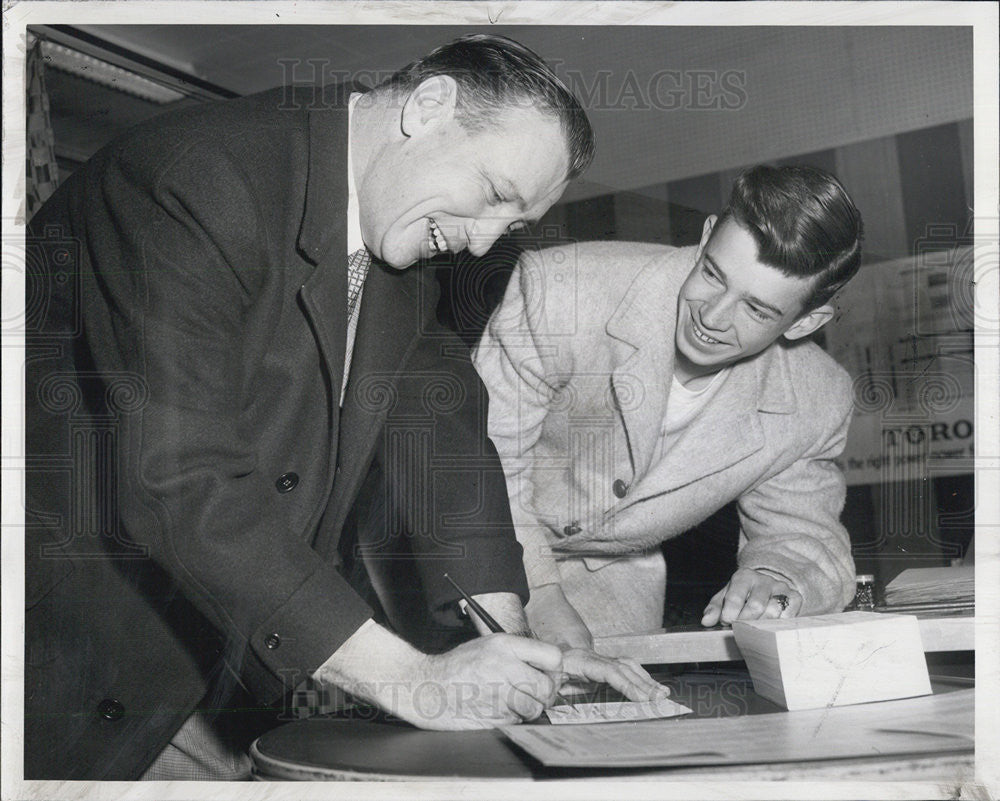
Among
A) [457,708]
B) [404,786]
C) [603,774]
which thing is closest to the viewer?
[603,774]

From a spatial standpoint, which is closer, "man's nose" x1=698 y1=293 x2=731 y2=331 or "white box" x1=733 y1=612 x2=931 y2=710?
"white box" x1=733 y1=612 x2=931 y2=710

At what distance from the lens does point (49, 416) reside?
1.77 m

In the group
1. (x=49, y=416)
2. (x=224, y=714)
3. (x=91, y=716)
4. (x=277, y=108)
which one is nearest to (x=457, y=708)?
(x=224, y=714)

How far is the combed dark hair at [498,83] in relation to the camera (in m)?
1.71

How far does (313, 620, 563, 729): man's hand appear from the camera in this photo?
4.94 feet

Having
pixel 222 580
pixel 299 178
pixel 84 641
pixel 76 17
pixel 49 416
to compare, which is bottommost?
pixel 84 641

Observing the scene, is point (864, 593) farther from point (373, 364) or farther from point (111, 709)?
point (111, 709)

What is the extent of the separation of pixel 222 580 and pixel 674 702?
74 centimetres

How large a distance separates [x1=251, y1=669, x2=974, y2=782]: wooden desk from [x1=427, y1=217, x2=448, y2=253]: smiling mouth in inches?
31.4

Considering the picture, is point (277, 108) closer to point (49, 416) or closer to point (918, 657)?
point (49, 416)

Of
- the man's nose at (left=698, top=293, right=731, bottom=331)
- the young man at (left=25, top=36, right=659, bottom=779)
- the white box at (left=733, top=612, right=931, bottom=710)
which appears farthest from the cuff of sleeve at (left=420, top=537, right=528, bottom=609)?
the man's nose at (left=698, top=293, right=731, bottom=331)

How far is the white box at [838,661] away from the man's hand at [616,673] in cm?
18

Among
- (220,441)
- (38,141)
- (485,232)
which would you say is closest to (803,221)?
(485,232)

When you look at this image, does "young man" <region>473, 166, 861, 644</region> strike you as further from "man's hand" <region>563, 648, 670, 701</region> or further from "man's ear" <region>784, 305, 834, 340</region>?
"man's hand" <region>563, 648, 670, 701</region>
